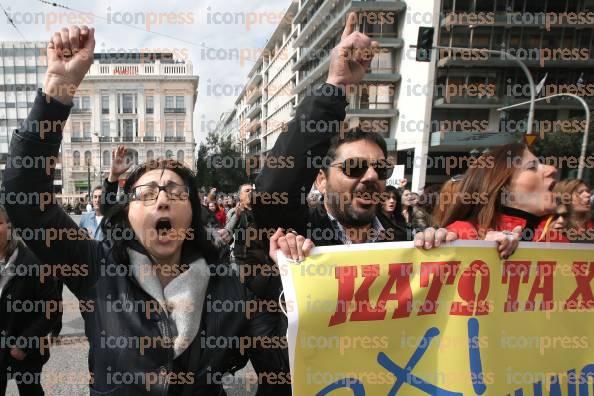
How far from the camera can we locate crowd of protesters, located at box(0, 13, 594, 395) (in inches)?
57.1

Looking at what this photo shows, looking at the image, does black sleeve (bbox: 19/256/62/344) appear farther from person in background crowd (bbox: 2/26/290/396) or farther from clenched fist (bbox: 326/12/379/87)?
clenched fist (bbox: 326/12/379/87)

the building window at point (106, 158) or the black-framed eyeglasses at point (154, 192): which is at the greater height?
the black-framed eyeglasses at point (154, 192)

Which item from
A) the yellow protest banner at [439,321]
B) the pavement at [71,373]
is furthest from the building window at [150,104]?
the yellow protest banner at [439,321]

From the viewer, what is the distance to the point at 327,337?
1661mm

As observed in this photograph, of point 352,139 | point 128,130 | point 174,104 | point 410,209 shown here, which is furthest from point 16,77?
point 352,139

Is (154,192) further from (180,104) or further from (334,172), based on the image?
(180,104)

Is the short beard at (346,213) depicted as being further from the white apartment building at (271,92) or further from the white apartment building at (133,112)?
the white apartment building at (133,112)

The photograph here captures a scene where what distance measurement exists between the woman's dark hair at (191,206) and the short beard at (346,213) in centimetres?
57

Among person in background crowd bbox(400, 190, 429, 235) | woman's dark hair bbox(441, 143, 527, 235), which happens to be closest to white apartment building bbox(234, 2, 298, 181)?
person in background crowd bbox(400, 190, 429, 235)

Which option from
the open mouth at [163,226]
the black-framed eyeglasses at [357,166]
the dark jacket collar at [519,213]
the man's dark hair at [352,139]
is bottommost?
the open mouth at [163,226]

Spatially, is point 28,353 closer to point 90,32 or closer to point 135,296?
point 135,296

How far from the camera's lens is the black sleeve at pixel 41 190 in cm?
133

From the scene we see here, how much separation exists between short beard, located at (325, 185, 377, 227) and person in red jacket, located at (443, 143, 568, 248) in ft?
1.66

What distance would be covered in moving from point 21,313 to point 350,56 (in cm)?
253
